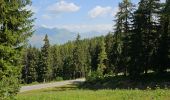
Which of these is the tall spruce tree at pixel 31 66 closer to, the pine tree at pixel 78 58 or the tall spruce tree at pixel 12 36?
the pine tree at pixel 78 58

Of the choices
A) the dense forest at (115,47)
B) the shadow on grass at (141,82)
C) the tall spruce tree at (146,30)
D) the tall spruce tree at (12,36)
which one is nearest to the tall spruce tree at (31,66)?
the dense forest at (115,47)

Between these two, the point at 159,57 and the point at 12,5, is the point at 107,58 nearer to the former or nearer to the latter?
the point at 159,57

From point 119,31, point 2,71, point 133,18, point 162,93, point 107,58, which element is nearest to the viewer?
point 162,93

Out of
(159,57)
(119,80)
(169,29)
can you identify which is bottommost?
(119,80)

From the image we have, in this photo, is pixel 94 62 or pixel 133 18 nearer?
pixel 133 18

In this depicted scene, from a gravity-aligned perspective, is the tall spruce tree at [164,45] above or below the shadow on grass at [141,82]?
above

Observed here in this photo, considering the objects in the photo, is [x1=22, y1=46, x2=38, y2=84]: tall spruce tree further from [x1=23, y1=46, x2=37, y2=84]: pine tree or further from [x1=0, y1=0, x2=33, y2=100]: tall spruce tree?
[x1=0, y1=0, x2=33, y2=100]: tall spruce tree

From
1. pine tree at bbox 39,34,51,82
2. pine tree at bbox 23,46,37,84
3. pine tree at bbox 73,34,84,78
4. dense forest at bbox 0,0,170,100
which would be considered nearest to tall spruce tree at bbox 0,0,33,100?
dense forest at bbox 0,0,170,100

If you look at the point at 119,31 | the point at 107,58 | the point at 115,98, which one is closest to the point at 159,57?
the point at 119,31

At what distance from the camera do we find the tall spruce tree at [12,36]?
27420 mm

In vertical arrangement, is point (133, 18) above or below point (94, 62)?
above

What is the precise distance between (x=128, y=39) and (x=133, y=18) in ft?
11.2

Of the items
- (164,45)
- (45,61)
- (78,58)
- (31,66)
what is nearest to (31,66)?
(31,66)

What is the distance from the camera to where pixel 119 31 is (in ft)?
219
